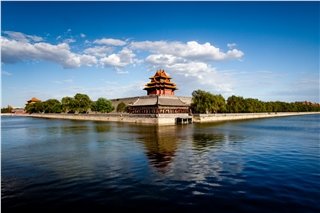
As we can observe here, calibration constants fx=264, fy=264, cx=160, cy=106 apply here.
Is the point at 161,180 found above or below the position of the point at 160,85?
below

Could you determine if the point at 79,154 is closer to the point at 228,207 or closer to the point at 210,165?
the point at 210,165

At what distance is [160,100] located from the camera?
70688 millimetres

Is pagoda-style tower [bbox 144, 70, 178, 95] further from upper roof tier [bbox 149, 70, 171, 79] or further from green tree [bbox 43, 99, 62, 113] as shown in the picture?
green tree [bbox 43, 99, 62, 113]

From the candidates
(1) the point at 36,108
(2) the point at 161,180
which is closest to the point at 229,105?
(2) the point at 161,180

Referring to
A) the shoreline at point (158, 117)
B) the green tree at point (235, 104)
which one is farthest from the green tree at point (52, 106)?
the green tree at point (235, 104)

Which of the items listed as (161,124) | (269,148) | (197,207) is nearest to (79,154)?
(197,207)

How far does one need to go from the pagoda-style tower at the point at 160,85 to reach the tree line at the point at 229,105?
9036mm

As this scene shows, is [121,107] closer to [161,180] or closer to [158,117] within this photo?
[158,117]

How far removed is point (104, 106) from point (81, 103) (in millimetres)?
13463

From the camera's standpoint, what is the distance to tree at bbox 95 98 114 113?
291 feet

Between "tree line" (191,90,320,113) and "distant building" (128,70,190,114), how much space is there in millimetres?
4548

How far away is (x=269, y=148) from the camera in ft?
90.0

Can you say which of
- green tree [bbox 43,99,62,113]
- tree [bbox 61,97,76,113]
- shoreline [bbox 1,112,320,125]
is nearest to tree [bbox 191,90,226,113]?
shoreline [bbox 1,112,320,125]

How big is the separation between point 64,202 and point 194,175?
7936 mm
